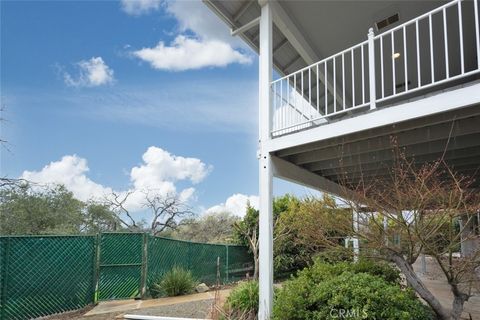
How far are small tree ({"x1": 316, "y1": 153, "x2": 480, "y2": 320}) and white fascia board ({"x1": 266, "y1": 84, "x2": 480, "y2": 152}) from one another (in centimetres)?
70

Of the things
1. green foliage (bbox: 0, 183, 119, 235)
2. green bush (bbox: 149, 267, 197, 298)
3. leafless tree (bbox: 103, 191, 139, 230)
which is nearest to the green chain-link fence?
green bush (bbox: 149, 267, 197, 298)

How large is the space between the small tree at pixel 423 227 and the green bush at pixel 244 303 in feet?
7.36

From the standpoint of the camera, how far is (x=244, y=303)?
6.21 m

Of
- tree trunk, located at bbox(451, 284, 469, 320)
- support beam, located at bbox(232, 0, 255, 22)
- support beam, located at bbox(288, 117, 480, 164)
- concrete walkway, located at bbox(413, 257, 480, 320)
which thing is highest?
support beam, located at bbox(232, 0, 255, 22)

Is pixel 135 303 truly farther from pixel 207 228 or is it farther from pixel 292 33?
pixel 207 228

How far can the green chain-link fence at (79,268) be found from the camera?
675 centimetres

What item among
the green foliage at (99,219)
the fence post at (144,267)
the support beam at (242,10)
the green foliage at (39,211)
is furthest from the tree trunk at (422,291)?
the green foliage at (99,219)

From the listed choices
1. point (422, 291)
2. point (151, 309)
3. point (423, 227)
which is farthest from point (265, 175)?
point (151, 309)

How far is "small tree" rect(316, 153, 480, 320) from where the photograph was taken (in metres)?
4.42

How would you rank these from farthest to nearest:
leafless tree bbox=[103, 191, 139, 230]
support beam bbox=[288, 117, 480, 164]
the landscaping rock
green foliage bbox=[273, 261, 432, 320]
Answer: leafless tree bbox=[103, 191, 139, 230] < the landscaping rock < support beam bbox=[288, 117, 480, 164] < green foliage bbox=[273, 261, 432, 320]

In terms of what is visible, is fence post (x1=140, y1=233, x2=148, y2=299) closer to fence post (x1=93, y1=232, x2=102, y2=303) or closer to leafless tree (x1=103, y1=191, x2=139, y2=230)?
fence post (x1=93, y1=232, x2=102, y2=303)

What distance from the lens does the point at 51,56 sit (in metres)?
13.1

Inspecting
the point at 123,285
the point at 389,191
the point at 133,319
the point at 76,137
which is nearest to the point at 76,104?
the point at 76,137

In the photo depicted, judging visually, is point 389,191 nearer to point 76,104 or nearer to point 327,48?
point 327,48
